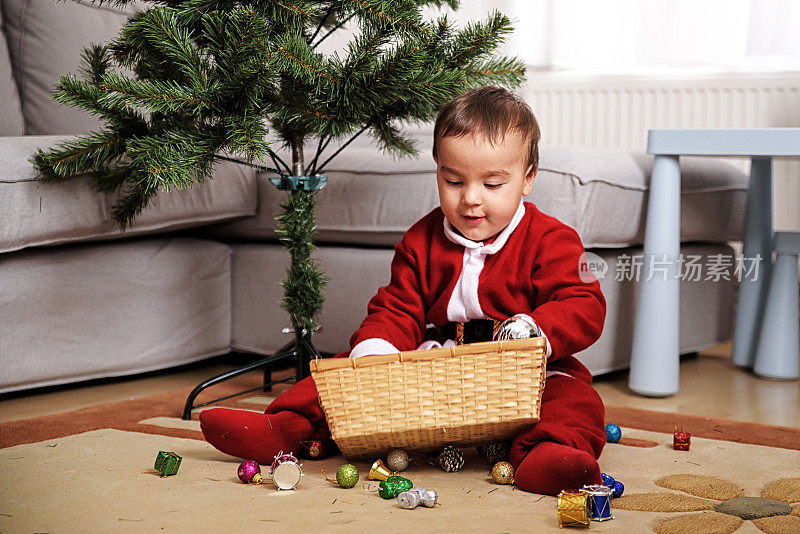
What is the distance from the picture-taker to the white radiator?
2.69m

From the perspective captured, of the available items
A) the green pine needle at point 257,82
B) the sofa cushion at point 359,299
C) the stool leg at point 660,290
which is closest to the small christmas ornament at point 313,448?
the green pine needle at point 257,82

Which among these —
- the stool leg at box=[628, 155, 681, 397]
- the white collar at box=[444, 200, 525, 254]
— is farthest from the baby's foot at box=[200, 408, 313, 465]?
the stool leg at box=[628, 155, 681, 397]

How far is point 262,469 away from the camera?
1.15 meters

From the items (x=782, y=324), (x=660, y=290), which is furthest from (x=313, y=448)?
(x=782, y=324)

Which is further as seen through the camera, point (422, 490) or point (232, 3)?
point (232, 3)

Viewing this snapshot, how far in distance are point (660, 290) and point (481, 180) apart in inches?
22.5

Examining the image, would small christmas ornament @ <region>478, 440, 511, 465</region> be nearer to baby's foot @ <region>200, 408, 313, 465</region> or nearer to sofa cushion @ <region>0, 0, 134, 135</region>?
baby's foot @ <region>200, 408, 313, 465</region>

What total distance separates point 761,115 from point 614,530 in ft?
6.99

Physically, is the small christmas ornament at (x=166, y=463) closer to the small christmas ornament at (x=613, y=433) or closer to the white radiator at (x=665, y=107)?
the small christmas ornament at (x=613, y=433)

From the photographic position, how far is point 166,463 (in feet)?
3.58

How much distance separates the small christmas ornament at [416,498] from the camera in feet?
3.18

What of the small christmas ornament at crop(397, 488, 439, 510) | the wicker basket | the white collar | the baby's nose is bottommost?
the small christmas ornament at crop(397, 488, 439, 510)

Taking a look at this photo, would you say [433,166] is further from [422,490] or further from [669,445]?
[422,490]

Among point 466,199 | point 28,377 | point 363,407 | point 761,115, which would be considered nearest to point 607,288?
point 466,199
